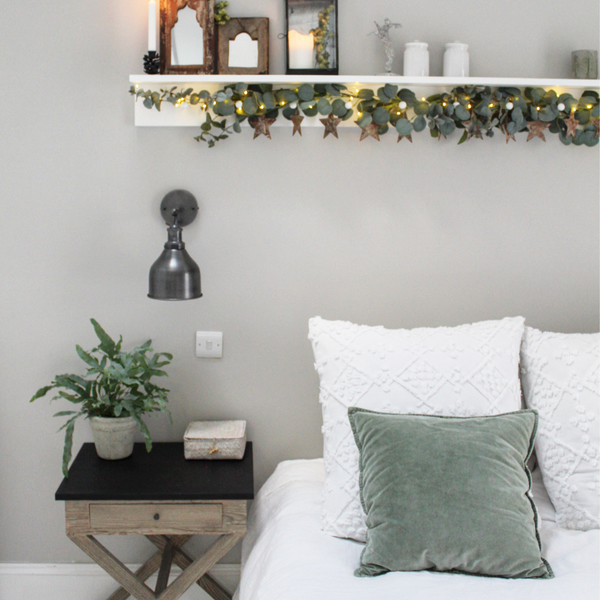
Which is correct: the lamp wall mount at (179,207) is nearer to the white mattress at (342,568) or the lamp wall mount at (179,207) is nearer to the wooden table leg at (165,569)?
the white mattress at (342,568)

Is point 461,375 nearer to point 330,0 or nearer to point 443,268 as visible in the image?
point 443,268

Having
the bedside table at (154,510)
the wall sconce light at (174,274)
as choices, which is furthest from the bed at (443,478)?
the wall sconce light at (174,274)

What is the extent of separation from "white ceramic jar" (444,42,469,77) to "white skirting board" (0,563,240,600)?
1.81 metres

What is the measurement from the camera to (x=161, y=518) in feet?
5.04

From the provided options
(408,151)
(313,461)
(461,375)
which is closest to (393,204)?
(408,151)

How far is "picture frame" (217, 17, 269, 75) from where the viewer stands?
168 cm

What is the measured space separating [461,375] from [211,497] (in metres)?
0.76

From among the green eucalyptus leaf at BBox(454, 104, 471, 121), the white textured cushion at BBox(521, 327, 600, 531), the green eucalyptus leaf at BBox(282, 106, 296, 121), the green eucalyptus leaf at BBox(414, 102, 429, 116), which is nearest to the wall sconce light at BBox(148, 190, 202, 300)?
the green eucalyptus leaf at BBox(282, 106, 296, 121)

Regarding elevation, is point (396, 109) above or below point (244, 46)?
below

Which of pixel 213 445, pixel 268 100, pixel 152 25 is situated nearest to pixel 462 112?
pixel 268 100

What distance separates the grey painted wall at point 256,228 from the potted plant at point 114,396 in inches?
7.3

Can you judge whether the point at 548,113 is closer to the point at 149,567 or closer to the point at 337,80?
the point at 337,80

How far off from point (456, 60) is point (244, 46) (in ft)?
2.13

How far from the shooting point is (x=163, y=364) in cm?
171
